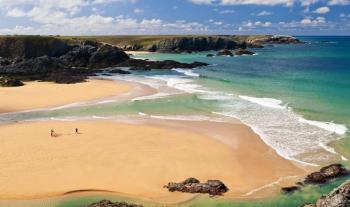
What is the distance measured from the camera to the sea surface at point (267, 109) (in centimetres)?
2362

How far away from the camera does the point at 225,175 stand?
21.2m

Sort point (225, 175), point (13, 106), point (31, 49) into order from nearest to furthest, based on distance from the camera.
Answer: point (225, 175)
point (13, 106)
point (31, 49)

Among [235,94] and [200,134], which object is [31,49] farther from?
[200,134]

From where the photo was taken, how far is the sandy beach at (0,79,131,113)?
137 ft

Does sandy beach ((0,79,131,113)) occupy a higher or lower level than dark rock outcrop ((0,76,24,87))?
lower

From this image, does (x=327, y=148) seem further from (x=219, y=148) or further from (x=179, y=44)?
(x=179, y=44)

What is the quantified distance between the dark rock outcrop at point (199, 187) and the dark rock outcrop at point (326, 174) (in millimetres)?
4223

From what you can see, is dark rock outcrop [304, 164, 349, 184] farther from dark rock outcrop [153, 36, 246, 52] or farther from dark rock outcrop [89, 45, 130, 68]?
dark rock outcrop [153, 36, 246, 52]

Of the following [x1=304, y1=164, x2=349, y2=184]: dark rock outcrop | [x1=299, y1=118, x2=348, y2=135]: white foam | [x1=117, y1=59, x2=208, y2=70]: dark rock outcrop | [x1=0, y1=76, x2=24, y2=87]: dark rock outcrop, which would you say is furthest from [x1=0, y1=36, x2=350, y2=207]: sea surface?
[x1=0, y1=76, x2=24, y2=87]: dark rock outcrop

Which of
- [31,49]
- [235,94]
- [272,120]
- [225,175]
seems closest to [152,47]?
[31,49]

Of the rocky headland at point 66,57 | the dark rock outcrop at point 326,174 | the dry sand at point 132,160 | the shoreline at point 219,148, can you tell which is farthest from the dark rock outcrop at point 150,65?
the dark rock outcrop at point 326,174

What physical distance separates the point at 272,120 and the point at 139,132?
10.8 metres

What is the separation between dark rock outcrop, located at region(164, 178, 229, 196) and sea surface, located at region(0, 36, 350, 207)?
0.73m

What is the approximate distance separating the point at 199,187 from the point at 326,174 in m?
6.41
